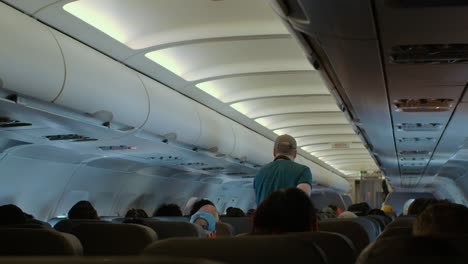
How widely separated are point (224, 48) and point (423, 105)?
9.11 feet

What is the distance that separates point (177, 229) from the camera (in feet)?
16.7

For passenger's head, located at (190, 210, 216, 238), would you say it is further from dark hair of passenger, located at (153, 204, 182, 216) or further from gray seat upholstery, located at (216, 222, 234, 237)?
dark hair of passenger, located at (153, 204, 182, 216)

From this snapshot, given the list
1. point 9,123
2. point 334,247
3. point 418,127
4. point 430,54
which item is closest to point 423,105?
point 418,127

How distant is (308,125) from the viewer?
14.0 m

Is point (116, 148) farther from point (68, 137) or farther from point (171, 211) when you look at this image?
point (171, 211)

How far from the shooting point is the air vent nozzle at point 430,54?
15.2 feet

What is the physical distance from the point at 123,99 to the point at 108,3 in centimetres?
104

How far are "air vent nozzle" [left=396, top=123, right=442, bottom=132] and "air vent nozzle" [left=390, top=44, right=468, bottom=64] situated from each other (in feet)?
13.5

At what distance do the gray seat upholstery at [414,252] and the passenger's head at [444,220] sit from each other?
1.23 m

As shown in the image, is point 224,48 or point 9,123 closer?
point 9,123

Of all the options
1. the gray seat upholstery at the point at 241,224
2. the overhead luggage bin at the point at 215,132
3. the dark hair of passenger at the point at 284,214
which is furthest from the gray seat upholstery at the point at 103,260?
the gray seat upholstery at the point at 241,224

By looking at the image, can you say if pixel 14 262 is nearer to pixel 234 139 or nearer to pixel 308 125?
pixel 234 139

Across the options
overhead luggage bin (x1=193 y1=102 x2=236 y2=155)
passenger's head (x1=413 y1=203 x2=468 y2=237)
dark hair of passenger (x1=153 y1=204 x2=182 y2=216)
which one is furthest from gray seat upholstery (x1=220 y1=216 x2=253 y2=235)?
passenger's head (x1=413 y1=203 x2=468 y2=237)

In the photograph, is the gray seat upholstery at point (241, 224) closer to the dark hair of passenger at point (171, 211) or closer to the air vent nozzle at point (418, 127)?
the dark hair of passenger at point (171, 211)
